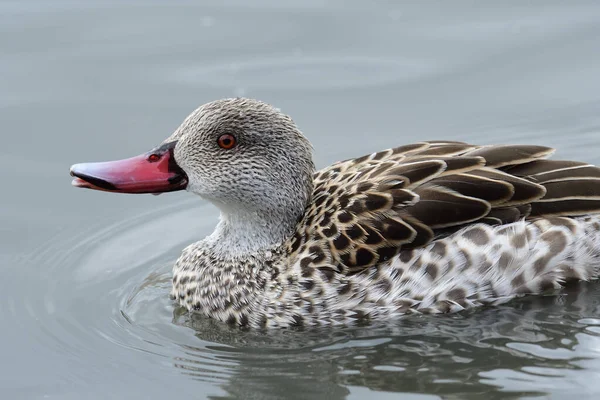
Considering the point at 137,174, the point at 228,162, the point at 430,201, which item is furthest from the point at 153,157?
the point at 430,201

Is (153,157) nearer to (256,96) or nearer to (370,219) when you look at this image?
(370,219)

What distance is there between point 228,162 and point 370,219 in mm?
1210

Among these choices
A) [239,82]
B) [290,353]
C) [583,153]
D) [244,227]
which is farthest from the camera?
[239,82]

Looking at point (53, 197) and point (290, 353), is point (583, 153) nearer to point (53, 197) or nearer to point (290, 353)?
point (290, 353)

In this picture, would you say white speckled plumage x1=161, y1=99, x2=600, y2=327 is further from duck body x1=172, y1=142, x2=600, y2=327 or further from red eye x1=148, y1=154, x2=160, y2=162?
red eye x1=148, y1=154, x2=160, y2=162

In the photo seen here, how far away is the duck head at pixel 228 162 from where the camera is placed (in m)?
8.90

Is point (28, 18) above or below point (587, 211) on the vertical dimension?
above

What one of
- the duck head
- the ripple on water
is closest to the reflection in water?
the ripple on water

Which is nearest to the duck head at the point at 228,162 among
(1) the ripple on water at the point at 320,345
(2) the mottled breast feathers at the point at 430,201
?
(2) the mottled breast feathers at the point at 430,201

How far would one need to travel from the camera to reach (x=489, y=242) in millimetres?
8695

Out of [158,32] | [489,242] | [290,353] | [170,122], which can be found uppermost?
[158,32]

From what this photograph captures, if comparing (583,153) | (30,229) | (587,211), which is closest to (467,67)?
(583,153)

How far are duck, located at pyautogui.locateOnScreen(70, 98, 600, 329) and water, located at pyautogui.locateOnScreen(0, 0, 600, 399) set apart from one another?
0.22 metres

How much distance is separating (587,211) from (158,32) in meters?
6.36
